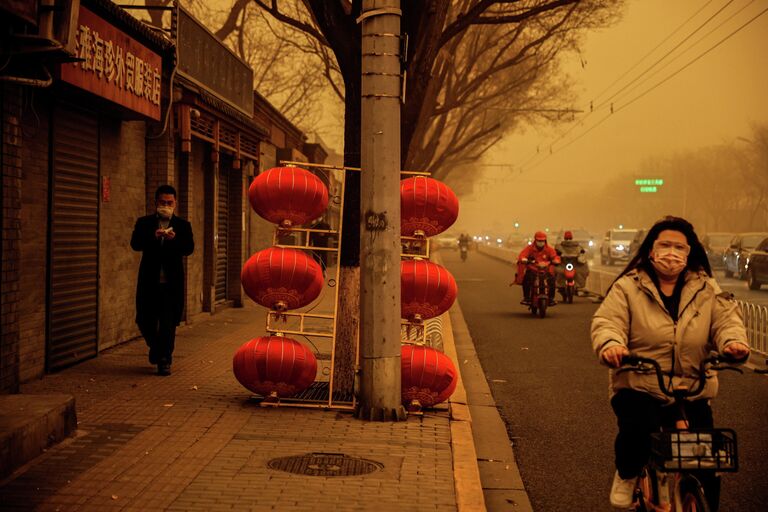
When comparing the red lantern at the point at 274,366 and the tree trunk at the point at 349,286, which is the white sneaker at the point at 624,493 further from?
the tree trunk at the point at 349,286

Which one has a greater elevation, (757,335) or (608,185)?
(608,185)

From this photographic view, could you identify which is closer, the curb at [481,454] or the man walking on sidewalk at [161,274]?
the curb at [481,454]

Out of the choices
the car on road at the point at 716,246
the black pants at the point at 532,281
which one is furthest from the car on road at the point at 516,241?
the black pants at the point at 532,281

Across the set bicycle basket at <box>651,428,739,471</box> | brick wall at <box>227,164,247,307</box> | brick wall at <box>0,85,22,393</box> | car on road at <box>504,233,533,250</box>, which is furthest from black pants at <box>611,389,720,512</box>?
car on road at <box>504,233,533,250</box>

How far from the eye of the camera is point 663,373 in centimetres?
492

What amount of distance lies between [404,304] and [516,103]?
3519cm

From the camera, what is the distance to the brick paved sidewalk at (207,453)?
581 cm

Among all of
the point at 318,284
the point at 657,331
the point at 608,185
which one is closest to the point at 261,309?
the point at 318,284

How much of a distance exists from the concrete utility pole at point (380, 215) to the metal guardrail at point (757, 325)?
743cm

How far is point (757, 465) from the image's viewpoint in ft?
24.4

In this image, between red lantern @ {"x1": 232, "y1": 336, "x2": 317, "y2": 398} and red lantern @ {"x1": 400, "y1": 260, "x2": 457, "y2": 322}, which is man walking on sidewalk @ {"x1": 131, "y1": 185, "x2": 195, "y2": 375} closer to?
red lantern @ {"x1": 232, "y1": 336, "x2": 317, "y2": 398}

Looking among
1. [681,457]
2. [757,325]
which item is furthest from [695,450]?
[757,325]

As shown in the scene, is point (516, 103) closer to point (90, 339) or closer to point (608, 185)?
point (90, 339)

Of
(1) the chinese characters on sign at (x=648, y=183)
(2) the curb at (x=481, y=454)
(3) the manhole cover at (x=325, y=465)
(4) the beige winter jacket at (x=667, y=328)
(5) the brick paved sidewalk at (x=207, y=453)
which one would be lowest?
(2) the curb at (x=481, y=454)
